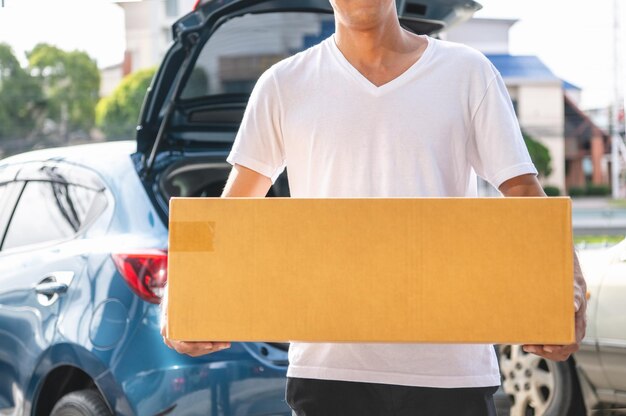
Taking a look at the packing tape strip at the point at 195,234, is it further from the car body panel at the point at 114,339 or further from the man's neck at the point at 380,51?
the car body panel at the point at 114,339

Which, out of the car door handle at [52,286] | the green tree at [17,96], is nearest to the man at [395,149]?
the car door handle at [52,286]

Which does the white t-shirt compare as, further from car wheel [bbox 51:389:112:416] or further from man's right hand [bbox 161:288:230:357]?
car wheel [bbox 51:389:112:416]

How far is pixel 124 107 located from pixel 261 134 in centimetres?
Answer: 5153

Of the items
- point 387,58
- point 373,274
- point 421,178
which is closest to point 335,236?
point 373,274

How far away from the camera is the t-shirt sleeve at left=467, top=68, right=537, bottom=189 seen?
6.51 feet

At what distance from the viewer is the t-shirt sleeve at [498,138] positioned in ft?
6.51

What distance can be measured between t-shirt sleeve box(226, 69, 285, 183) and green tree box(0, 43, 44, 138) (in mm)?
58312

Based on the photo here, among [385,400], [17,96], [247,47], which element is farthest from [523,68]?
[385,400]

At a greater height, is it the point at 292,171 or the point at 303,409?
the point at 292,171

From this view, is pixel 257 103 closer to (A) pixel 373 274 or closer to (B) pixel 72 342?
(A) pixel 373 274

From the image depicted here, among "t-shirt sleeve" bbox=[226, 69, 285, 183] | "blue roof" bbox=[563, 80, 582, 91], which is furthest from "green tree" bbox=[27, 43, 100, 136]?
"t-shirt sleeve" bbox=[226, 69, 285, 183]

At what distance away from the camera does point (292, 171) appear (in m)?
2.12

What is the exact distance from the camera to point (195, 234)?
1.75 metres

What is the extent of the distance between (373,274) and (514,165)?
41 centimetres
